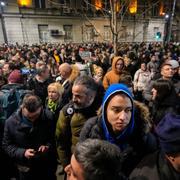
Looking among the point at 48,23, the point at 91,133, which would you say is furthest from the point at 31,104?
the point at 48,23

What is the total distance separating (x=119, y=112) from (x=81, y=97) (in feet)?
1.81

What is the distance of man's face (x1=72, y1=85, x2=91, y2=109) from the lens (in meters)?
2.07

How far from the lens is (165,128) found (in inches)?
49.8

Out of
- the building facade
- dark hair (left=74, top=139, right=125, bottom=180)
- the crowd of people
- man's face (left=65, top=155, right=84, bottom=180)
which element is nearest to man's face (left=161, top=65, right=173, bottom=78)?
the crowd of people

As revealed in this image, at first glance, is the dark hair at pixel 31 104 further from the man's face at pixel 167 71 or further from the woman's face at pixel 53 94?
the man's face at pixel 167 71

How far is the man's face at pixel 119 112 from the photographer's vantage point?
1641 mm

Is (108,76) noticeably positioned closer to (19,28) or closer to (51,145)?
(51,145)

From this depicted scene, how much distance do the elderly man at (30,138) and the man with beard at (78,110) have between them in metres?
0.24

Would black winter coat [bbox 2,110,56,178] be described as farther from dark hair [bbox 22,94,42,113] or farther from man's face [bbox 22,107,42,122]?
dark hair [bbox 22,94,42,113]

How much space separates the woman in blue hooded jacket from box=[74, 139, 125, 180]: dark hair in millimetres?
429

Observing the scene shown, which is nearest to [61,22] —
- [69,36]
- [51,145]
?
[69,36]

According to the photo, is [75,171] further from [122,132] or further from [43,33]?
[43,33]

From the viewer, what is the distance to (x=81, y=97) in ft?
6.80

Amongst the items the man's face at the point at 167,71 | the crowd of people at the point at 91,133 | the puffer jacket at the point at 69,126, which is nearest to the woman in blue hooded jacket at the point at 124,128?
the crowd of people at the point at 91,133
